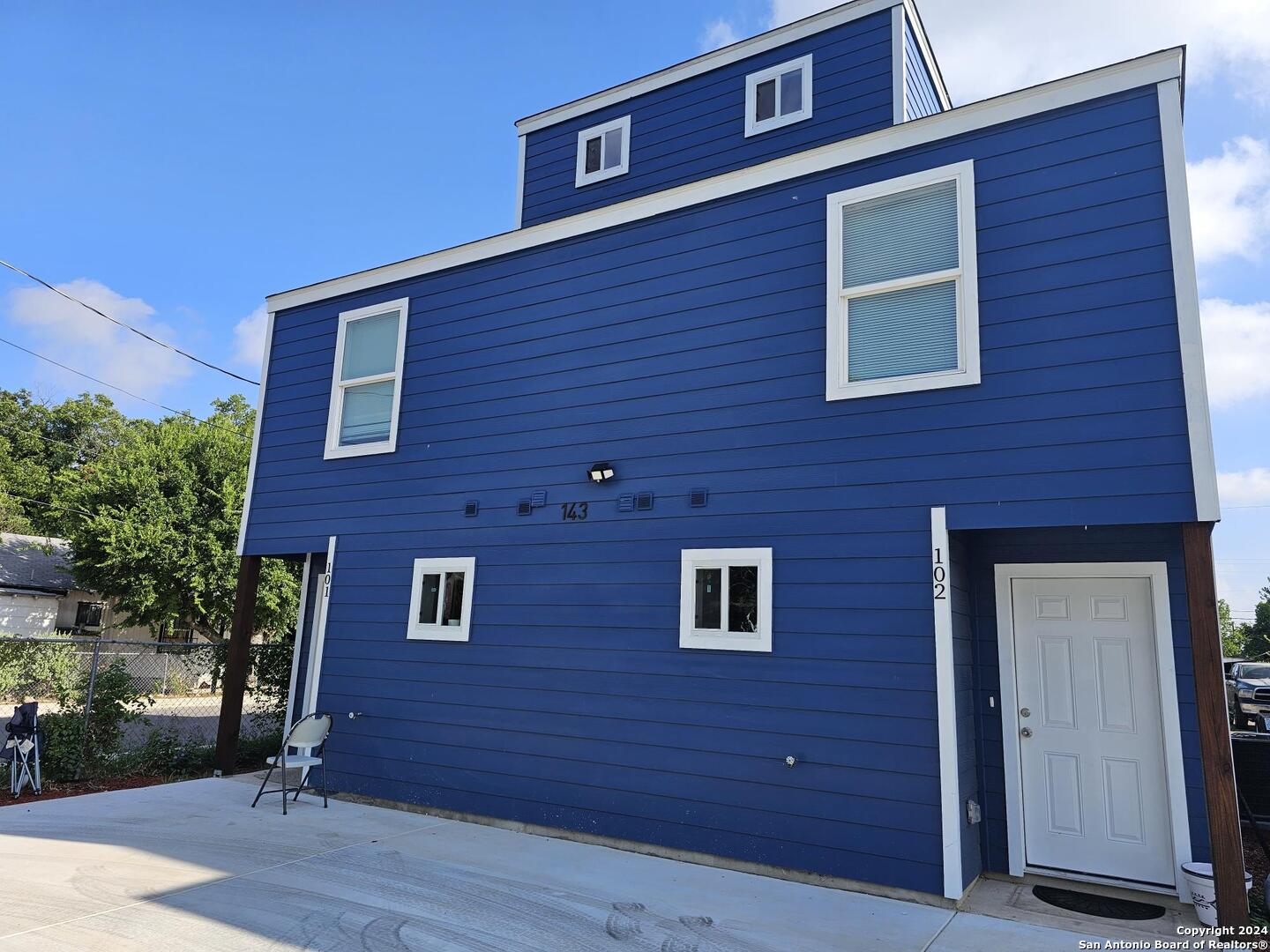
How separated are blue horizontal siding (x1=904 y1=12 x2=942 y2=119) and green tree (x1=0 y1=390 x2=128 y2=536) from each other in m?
31.7

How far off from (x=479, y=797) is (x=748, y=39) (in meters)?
7.80

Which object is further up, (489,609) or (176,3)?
(176,3)

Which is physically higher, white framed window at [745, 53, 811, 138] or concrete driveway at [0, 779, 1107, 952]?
white framed window at [745, 53, 811, 138]

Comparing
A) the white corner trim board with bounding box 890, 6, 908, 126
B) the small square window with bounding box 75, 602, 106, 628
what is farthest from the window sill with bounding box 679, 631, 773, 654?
→ the small square window with bounding box 75, 602, 106, 628

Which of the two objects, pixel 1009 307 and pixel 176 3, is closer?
pixel 1009 307

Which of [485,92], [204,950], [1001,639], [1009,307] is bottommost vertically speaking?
[204,950]

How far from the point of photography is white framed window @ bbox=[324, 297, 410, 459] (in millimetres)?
7473

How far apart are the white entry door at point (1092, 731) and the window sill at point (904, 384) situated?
1.52m

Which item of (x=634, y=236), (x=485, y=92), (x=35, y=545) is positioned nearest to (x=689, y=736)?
(x=634, y=236)

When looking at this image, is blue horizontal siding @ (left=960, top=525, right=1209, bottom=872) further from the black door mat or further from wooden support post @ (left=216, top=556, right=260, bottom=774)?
wooden support post @ (left=216, top=556, right=260, bottom=774)

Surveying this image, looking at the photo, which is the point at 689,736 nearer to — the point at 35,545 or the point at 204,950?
the point at 204,950

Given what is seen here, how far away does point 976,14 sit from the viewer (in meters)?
7.02

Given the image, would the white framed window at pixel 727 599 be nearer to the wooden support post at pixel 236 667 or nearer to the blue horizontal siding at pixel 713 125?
the blue horizontal siding at pixel 713 125

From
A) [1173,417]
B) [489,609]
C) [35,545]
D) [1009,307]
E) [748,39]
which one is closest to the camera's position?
[1173,417]
